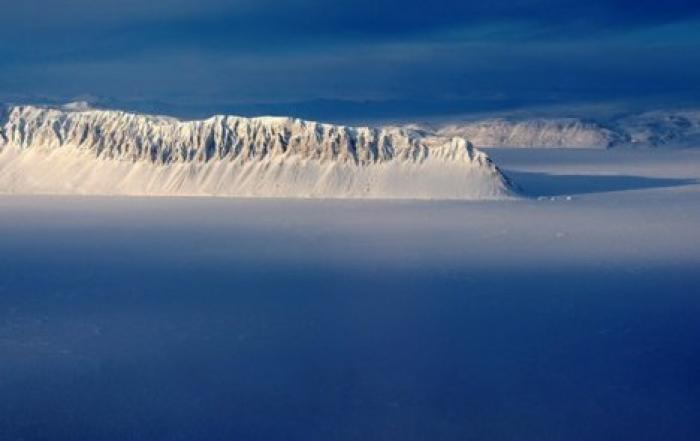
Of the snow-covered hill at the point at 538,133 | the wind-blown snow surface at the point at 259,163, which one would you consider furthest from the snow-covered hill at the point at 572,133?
the wind-blown snow surface at the point at 259,163

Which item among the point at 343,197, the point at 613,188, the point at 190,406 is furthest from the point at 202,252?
the point at 613,188

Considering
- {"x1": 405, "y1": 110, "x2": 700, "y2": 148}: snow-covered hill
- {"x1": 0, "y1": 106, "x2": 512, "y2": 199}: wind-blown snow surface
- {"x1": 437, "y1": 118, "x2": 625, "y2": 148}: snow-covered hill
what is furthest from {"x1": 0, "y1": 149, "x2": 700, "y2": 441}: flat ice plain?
{"x1": 437, "y1": 118, "x2": 625, "y2": 148}: snow-covered hill

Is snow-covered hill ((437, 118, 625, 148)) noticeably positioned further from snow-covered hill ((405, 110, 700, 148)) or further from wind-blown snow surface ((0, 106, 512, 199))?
wind-blown snow surface ((0, 106, 512, 199))

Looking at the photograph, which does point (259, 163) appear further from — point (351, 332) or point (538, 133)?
point (538, 133)

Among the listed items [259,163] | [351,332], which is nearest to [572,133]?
[259,163]

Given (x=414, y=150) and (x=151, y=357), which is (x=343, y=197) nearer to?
(x=414, y=150)

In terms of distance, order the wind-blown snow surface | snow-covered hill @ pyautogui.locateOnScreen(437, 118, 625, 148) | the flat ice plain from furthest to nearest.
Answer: snow-covered hill @ pyautogui.locateOnScreen(437, 118, 625, 148)
the wind-blown snow surface
the flat ice plain
